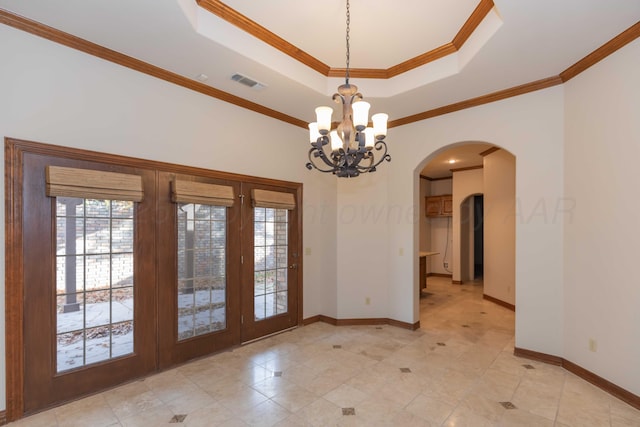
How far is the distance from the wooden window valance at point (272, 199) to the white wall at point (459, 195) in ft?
18.5

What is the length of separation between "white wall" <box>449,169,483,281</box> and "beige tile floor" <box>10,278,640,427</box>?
4.22 meters

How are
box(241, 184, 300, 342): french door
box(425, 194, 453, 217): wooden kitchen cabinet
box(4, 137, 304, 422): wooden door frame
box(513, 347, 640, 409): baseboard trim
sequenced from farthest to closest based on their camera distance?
box(425, 194, 453, 217): wooden kitchen cabinet, box(241, 184, 300, 342): french door, box(513, 347, 640, 409): baseboard trim, box(4, 137, 304, 422): wooden door frame

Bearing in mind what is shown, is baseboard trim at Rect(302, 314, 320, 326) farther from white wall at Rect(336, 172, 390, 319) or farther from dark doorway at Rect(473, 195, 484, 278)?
dark doorway at Rect(473, 195, 484, 278)

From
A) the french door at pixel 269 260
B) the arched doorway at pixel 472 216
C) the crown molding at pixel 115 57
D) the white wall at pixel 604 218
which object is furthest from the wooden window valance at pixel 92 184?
the white wall at pixel 604 218

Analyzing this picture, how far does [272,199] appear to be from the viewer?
419 cm

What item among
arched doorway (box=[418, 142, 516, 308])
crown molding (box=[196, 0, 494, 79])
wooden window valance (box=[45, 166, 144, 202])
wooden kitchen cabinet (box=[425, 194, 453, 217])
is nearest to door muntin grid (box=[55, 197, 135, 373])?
wooden window valance (box=[45, 166, 144, 202])

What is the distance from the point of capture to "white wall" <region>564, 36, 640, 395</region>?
260 cm

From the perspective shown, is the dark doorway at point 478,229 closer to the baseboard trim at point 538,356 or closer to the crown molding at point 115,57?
the baseboard trim at point 538,356

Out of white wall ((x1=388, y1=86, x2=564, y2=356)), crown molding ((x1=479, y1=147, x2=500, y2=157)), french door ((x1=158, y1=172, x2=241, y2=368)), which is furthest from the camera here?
crown molding ((x1=479, y1=147, x2=500, y2=157))

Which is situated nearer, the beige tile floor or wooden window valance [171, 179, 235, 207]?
the beige tile floor

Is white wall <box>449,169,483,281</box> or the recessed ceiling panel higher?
the recessed ceiling panel

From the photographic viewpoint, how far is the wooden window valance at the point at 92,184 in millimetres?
2539

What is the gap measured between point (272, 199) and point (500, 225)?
4.70 m

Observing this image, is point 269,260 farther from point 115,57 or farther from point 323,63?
point 115,57
